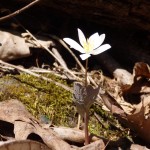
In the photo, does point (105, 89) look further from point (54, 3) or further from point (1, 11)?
point (1, 11)

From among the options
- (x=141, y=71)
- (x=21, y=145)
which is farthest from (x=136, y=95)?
(x=21, y=145)

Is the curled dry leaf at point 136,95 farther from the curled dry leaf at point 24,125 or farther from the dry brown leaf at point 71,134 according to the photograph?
the curled dry leaf at point 24,125

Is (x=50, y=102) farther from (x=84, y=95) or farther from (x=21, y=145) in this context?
(x=21, y=145)

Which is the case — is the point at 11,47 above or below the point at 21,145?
above

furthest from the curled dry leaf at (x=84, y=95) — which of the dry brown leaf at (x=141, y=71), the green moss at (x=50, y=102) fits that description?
the dry brown leaf at (x=141, y=71)

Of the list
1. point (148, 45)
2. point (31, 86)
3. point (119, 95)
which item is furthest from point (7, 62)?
point (148, 45)

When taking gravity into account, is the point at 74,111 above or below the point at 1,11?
below

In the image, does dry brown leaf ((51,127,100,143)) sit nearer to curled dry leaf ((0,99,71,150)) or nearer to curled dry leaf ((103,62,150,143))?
curled dry leaf ((0,99,71,150))

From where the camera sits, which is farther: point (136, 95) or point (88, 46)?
point (136, 95)

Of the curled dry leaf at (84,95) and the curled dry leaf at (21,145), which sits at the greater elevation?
the curled dry leaf at (84,95)

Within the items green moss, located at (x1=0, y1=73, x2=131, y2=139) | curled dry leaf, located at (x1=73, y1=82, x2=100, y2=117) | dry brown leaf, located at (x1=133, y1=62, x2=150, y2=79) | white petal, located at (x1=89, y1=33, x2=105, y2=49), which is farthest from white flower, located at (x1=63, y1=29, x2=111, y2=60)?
dry brown leaf, located at (x1=133, y1=62, x2=150, y2=79)

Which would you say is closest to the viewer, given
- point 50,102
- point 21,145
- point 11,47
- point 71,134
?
point 21,145
